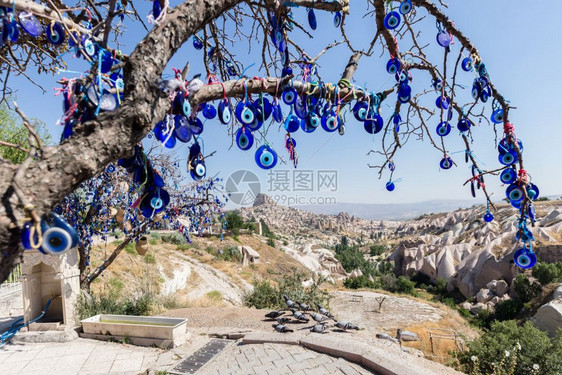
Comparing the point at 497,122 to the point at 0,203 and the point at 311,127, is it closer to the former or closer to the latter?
the point at 311,127

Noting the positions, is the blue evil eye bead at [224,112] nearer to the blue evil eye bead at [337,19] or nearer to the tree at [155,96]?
the tree at [155,96]

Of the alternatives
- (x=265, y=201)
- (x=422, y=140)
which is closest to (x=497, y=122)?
(x=422, y=140)

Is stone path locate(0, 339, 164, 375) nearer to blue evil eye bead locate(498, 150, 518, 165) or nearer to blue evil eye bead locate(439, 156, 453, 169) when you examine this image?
blue evil eye bead locate(439, 156, 453, 169)

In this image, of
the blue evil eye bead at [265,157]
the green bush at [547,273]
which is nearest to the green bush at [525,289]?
the green bush at [547,273]

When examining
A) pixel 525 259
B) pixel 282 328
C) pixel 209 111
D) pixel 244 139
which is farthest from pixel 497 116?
pixel 282 328

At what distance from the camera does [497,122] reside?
257 centimetres

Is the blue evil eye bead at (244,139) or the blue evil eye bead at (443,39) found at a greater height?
the blue evil eye bead at (443,39)

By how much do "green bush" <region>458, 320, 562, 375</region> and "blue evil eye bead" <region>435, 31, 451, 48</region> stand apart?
491cm

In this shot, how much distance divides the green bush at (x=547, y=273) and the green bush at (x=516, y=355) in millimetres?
23797

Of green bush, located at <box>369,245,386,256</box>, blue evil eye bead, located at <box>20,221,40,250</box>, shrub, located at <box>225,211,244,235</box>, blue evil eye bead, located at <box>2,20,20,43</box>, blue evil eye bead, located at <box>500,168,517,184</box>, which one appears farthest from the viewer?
green bush, located at <box>369,245,386,256</box>

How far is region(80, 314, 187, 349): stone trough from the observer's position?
643 cm

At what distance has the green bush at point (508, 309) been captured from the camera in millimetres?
23047

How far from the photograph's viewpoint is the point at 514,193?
7.36ft

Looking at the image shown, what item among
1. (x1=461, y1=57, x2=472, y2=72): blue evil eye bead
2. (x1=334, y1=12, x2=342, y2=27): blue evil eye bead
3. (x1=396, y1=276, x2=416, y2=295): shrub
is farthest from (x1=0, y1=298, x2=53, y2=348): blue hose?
(x1=396, y1=276, x2=416, y2=295): shrub
